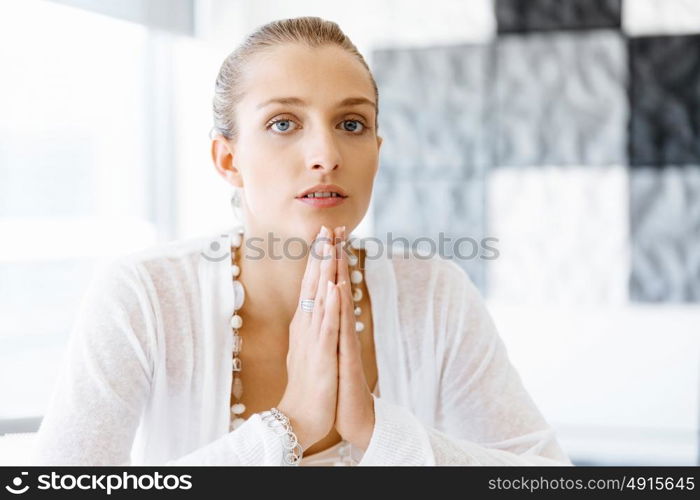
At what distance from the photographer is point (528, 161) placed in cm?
263

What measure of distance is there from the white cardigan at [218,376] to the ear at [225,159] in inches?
4.3

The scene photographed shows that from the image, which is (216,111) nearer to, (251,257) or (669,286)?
(251,257)

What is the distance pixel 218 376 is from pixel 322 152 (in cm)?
40

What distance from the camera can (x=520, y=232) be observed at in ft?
8.66

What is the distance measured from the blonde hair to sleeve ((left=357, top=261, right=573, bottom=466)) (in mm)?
442

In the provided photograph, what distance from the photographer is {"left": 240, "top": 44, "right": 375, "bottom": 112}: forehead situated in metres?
1.18

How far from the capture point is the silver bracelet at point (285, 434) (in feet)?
3.45

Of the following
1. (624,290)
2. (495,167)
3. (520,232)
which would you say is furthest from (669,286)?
(495,167)

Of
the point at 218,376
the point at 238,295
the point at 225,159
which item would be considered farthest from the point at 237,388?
the point at 225,159

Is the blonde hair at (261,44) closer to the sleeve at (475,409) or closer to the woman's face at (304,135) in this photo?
the woman's face at (304,135)

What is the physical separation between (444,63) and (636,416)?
139cm

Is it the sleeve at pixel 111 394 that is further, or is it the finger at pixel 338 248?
the finger at pixel 338 248

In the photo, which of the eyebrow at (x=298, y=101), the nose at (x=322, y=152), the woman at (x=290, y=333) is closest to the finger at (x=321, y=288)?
the woman at (x=290, y=333)

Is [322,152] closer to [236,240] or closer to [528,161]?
[236,240]
